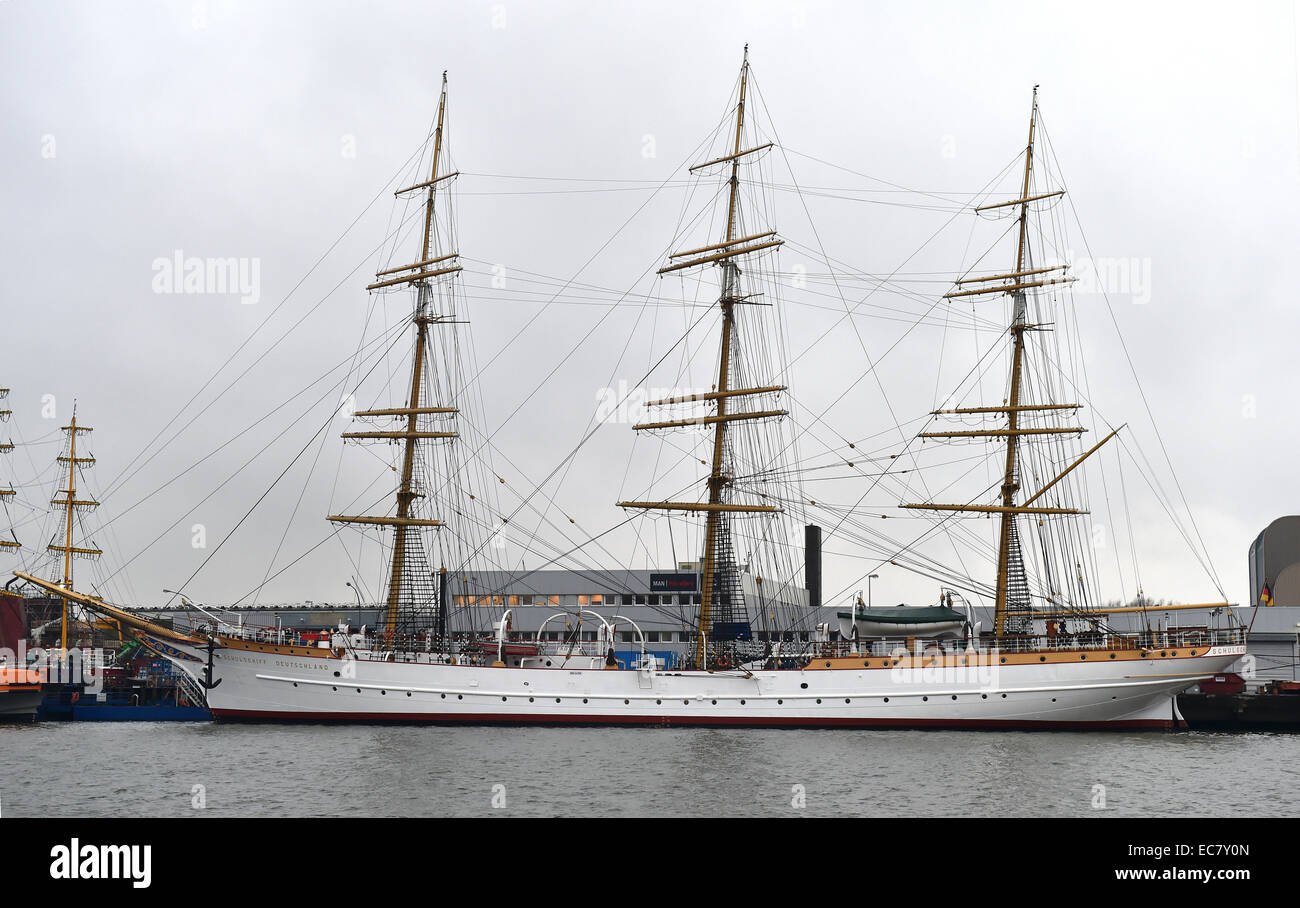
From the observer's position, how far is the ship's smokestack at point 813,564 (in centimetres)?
8756

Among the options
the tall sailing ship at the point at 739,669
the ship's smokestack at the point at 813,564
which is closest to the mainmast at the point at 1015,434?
the tall sailing ship at the point at 739,669

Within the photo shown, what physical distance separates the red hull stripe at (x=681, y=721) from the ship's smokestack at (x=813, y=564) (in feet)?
127

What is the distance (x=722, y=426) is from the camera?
55.2 meters

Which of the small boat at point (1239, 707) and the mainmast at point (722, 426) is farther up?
the mainmast at point (722, 426)

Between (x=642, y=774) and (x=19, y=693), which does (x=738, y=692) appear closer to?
(x=642, y=774)

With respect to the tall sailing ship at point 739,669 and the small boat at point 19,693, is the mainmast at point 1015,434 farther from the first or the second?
the small boat at point 19,693

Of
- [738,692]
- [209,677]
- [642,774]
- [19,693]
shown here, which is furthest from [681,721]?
[19,693]

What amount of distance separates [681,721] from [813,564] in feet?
134

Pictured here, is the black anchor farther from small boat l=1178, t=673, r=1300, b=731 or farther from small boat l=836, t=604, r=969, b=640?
small boat l=1178, t=673, r=1300, b=731
